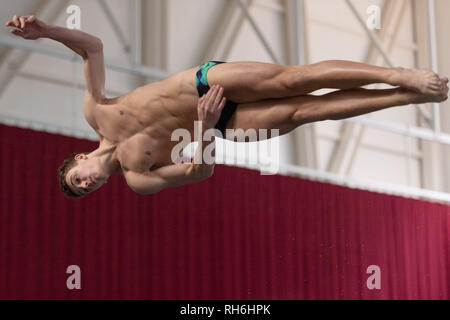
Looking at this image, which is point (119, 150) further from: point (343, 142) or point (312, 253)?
point (343, 142)

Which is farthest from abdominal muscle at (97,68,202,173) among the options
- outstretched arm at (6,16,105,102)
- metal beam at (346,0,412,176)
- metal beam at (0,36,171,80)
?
metal beam at (346,0,412,176)

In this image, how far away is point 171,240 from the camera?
9359mm

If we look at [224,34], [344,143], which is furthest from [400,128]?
[224,34]

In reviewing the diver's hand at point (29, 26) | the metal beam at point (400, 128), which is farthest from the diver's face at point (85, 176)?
the metal beam at point (400, 128)

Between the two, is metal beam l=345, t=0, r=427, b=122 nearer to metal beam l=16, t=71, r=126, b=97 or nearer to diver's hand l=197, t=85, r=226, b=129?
metal beam l=16, t=71, r=126, b=97

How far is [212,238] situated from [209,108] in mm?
5133

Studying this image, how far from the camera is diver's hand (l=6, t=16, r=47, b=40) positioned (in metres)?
4.86

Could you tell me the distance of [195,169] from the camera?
5.08 metres

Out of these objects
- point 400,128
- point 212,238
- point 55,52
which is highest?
point 55,52

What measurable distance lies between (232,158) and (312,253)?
148 cm

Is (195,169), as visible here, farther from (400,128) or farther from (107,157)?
(400,128)

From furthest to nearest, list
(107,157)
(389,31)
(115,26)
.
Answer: (389,31) < (115,26) < (107,157)

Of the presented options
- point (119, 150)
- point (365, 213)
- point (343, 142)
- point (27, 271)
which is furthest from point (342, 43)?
point (119, 150)

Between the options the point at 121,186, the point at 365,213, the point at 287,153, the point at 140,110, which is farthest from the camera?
the point at 287,153
